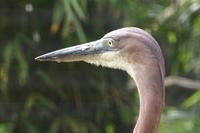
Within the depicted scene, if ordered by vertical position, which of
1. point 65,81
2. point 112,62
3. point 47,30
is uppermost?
point 112,62

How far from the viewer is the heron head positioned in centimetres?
223

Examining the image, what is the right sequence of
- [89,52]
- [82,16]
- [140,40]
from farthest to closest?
[82,16] < [89,52] < [140,40]

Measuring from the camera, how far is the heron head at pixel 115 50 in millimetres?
2230

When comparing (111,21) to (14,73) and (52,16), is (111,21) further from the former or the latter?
(14,73)

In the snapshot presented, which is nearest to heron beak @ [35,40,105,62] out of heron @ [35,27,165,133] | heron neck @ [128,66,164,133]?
heron @ [35,27,165,133]

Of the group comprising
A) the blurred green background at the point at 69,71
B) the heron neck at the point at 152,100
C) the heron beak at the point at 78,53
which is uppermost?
the heron beak at the point at 78,53

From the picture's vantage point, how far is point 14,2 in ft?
12.9

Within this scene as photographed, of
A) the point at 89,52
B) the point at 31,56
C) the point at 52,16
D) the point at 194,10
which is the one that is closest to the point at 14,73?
the point at 31,56

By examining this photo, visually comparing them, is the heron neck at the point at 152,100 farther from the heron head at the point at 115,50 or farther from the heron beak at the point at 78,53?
the heron beak at the point at 78,53

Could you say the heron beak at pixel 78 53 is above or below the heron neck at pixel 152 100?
above

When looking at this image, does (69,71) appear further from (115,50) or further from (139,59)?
(139,59)

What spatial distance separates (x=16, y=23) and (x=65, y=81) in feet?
1.35

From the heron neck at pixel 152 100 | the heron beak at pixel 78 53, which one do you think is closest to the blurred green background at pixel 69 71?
the heron beak at pixel 78 53

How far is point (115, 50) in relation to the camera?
7.61ft
